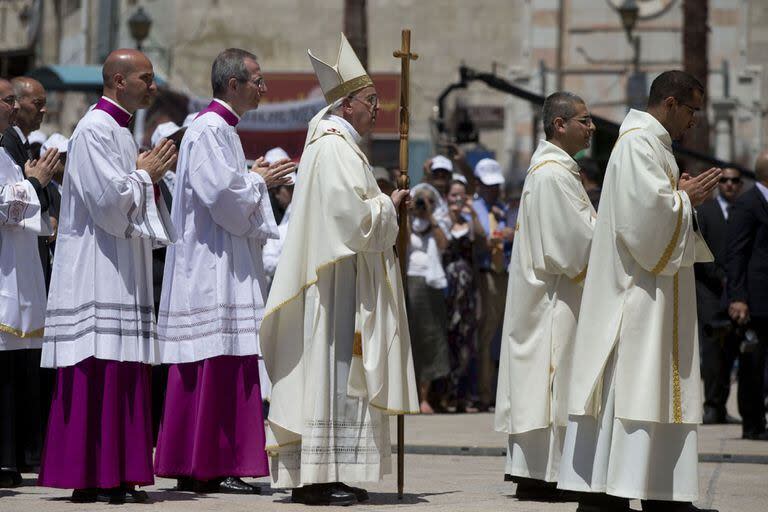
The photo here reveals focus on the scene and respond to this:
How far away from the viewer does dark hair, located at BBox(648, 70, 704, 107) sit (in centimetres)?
830

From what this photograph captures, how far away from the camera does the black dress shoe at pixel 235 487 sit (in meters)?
9.23

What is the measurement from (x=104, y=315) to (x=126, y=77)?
1.29 meters

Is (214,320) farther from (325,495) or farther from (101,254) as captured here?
(325,495)

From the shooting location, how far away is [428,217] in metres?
15.2

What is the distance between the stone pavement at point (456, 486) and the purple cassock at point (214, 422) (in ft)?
0.57

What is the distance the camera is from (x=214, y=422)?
9.16 m

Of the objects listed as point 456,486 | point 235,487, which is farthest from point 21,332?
point 456,486

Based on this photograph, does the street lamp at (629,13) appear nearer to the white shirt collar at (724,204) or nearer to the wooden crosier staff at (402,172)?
the white shirt collar at (724,204)

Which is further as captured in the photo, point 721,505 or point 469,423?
point 469,423

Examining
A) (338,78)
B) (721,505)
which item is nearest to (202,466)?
(338,78)

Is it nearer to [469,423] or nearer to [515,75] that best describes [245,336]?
[469,423]

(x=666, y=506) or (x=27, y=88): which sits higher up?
(x=27, y=88)

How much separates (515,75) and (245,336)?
2183 centimetres

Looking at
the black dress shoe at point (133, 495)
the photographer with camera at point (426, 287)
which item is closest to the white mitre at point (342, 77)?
the black dress shoe at point (133, 495)
